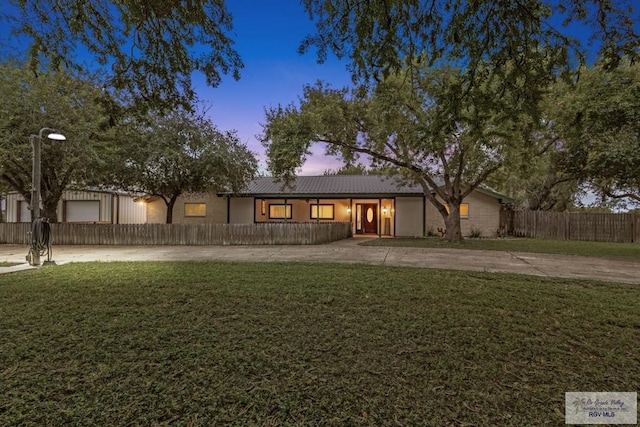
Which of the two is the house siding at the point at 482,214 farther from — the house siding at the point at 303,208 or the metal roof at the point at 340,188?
the house siding at the point at 303,208

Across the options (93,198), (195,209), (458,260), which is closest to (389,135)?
(458,260)

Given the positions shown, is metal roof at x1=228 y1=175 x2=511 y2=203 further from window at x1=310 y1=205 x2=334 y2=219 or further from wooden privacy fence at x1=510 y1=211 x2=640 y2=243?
wooden privacy fence at x1=510 y1=211 x2=640 y2=243

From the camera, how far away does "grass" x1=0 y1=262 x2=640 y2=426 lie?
2174mm

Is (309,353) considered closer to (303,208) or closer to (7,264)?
(7,264)

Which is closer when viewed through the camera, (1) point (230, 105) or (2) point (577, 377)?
(2) point (577, 377)

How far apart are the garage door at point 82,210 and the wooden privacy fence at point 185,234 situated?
5.27 metres

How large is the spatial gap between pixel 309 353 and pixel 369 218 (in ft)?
58.5

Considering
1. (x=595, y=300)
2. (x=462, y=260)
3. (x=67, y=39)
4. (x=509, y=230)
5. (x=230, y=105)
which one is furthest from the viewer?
(x=509, y=230)

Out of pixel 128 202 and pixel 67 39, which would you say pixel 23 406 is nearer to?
pixel 67 39

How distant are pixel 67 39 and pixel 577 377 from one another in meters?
7.09

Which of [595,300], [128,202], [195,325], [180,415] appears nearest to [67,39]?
[195,325]

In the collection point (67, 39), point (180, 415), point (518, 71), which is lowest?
point (180, 415)

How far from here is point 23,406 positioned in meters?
2.18

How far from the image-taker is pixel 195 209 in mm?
19438
